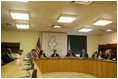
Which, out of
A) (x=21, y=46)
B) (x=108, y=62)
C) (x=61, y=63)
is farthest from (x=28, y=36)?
(x=108, y=62)

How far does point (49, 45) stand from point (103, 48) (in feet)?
12.8

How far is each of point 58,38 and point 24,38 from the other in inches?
91.4

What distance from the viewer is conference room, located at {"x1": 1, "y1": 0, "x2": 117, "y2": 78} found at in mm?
4145

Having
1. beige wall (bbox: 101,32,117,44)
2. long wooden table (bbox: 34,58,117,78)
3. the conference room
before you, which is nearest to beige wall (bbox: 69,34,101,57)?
the conference room

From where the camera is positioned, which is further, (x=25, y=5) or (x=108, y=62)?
(x=108, y=62)

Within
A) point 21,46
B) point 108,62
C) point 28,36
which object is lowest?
point 108,62

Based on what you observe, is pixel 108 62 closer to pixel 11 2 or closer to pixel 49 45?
pixel 11 2

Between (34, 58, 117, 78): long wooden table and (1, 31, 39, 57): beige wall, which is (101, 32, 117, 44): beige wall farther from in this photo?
(1, 31, 39, 57): beige wall

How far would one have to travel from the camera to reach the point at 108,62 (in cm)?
509

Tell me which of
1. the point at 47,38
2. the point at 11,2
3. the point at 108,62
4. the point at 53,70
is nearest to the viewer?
the point at 11,2

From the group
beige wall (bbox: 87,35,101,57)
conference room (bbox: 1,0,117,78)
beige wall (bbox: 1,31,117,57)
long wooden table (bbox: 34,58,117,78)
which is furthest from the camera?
beige wall (bbox: 87,35,101,57)

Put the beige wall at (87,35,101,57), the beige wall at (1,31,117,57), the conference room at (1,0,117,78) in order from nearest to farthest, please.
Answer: the conference room at (1,0,117,78)
the beige wall at (1,31,117,57)
the beige wall at (87,35,101,57)

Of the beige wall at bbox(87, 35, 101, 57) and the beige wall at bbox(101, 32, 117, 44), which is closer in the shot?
the beige wall at bbox(101, 32, 117, 44)

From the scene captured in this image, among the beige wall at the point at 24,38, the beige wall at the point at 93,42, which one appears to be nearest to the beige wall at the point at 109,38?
the beige wall at the point at 93,42
